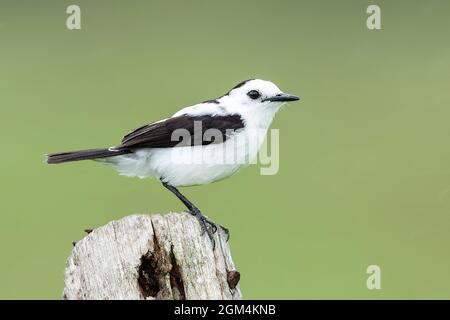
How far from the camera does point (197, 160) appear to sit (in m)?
6.49

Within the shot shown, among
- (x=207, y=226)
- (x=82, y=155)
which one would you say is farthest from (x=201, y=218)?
(x=82, y=155)

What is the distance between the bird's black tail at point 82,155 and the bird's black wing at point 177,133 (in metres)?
0.06

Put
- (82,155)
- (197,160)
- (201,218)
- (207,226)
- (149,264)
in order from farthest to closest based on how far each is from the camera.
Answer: (82,155)
(197,160)
(201,218)
(207,226)
(149,264)

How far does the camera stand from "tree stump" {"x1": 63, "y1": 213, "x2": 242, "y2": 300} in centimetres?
503

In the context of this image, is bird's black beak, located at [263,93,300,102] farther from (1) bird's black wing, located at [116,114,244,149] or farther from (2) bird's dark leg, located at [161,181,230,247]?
(2) bird's dark leg, located at [161,181,230,247]

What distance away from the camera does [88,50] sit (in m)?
15.4

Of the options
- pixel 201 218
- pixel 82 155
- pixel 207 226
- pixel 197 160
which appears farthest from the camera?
pixel 82 155

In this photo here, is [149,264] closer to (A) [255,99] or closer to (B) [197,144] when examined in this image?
(B) [197,144]

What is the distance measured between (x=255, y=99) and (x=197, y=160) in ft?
2.68

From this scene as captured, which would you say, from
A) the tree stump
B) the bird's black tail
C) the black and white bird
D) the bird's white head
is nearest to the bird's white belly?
the black and white bird

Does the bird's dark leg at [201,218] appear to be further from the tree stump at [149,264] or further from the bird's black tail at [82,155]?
the bird's black tail at [82,155]

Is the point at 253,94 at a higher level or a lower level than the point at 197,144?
higher

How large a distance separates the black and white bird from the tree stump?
939mm
